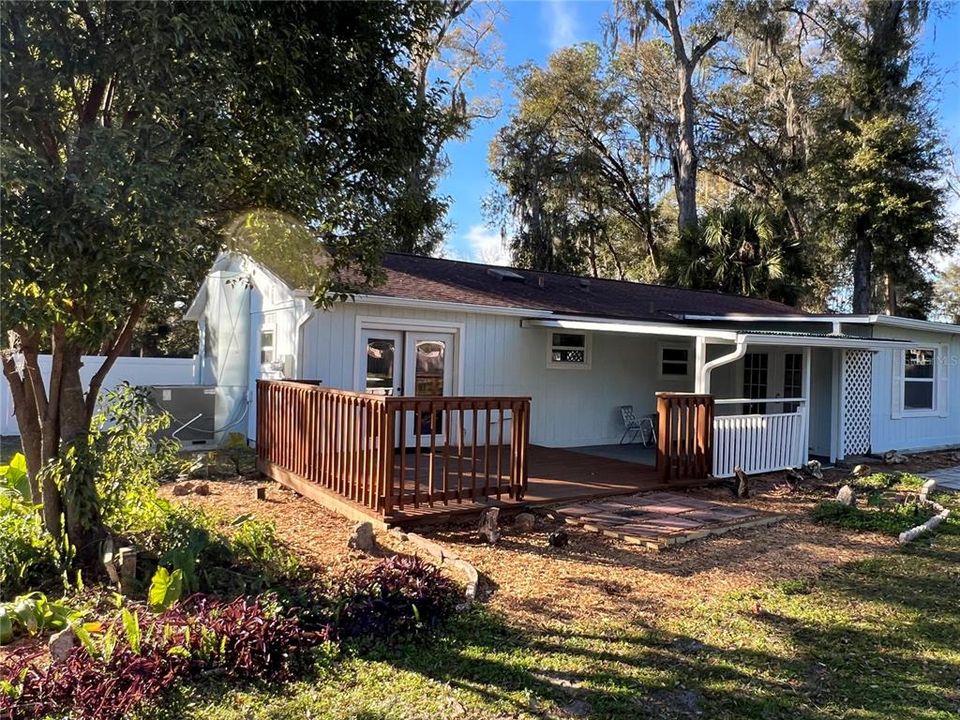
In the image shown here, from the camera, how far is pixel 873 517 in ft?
24.4

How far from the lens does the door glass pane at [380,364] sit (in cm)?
1010

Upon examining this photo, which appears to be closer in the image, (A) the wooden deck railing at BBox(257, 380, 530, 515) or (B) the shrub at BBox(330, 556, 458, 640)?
(B) the shrub at BBox(330, 556, 458, 640)

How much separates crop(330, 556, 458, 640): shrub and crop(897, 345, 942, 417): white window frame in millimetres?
11941

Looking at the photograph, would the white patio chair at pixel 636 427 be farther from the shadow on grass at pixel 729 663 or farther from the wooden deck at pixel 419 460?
the shadow on grass at pixel 729 663

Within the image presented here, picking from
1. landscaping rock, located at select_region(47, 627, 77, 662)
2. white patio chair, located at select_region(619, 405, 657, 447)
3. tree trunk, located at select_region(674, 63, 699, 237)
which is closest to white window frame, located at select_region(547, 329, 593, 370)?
white patio chair, located at select_region(619, 405, 657, 447)

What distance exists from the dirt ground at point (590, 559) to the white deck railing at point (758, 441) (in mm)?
1392

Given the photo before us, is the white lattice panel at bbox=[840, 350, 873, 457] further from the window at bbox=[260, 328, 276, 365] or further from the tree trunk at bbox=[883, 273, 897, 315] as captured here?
the tree trunk at bbox=[883, 273, 897, 315]

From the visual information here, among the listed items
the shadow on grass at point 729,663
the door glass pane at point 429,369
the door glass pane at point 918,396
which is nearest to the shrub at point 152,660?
the shadow on grass at point 729,663

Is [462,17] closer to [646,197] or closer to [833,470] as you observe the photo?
[646,197]

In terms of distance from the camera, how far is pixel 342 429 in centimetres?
689

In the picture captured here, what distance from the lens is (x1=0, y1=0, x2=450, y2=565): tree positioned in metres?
3.77

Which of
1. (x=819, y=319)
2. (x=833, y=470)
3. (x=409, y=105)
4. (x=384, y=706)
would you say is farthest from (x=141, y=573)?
(x=819, y=319)

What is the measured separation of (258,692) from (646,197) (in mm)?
27768

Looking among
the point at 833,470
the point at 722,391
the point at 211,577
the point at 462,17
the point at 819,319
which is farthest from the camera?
the point at 462,17
